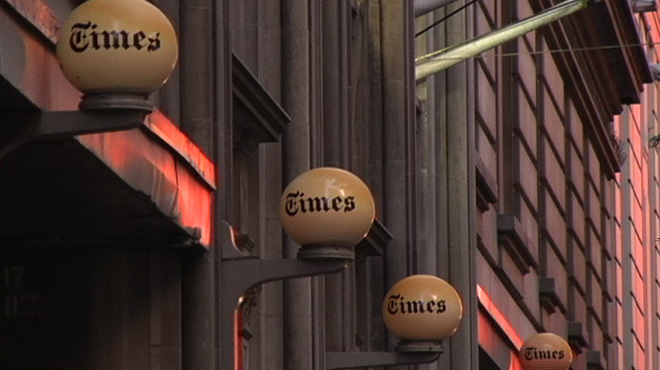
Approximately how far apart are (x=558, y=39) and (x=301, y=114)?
29025 millimetres

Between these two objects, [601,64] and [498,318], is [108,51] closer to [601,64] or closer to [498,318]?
[498,318]

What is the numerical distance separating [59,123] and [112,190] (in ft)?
7.97

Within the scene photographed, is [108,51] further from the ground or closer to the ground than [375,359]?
further from the ground

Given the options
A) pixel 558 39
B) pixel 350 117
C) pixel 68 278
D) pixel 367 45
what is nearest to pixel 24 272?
pixel 68 278

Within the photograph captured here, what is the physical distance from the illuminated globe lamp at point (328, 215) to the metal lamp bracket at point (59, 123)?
148 inches

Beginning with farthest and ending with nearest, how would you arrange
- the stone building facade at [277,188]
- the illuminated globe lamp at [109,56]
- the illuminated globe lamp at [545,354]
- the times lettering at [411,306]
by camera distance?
the illuminated globe lamp at [545,354] < the times lettering at [411,306] < the stone building facade at [277,188] < the illuminated globe lamp at [109,56]

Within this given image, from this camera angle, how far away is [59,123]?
11266 millimetres

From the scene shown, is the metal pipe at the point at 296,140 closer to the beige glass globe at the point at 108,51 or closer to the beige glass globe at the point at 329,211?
the beige glass globe at the point at 329,211

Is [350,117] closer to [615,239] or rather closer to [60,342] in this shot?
[60,342]

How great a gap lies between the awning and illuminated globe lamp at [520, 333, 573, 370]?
40.7 feet

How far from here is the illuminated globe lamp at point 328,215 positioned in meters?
14.8

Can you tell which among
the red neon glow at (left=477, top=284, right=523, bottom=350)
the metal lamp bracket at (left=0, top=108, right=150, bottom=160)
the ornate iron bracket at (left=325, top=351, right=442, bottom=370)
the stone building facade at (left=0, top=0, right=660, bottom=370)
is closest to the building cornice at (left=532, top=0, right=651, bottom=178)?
the stone building facade at (left=0, top=0, right=660, bottom=370)

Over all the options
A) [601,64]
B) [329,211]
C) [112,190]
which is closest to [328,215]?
[329,211]

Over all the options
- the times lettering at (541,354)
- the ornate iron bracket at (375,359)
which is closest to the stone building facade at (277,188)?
the ornate iron bracket at (375,359)
